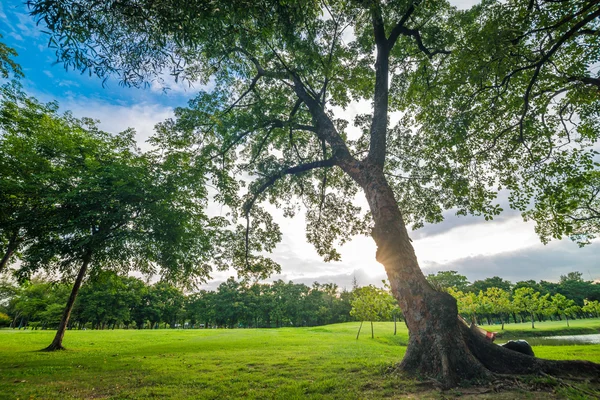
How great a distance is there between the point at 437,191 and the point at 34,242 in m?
17.8

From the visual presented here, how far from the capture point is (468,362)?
6008 millimetres

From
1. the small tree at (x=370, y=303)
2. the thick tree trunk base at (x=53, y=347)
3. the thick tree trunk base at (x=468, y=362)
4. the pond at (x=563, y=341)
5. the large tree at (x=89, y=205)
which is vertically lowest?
the pond at (x=563, y=341)

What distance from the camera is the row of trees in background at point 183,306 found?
57.2 m

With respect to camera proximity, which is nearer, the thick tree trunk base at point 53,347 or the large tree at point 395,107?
the large tree at point 395,107

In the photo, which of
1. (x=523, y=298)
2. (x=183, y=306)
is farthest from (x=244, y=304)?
(x=523, y=298)

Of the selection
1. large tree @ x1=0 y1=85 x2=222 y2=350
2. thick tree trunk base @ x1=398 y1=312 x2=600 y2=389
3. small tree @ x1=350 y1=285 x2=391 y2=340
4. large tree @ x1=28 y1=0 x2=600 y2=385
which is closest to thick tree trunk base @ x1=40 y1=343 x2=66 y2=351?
large tree @ x1=0 y1=85 x2=222 y2=350

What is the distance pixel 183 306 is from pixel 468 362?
82863 millimetres

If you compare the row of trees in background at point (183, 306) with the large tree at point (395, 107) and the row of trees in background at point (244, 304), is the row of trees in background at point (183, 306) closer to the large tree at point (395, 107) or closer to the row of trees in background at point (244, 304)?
the row of trees in background at point (244, 304)

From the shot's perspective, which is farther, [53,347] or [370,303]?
[370,303]

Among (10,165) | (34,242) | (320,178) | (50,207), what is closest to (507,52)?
(320,178)

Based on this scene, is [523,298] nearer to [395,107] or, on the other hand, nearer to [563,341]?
[563,341]

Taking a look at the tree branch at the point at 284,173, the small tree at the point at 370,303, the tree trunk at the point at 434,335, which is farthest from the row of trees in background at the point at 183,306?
the tree trunk at the point at 434,335

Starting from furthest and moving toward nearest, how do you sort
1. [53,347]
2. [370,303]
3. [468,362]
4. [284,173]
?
[370,303] → [53,347] → [284,173] → [468,362]

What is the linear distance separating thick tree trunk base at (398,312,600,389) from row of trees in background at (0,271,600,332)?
47618mm
